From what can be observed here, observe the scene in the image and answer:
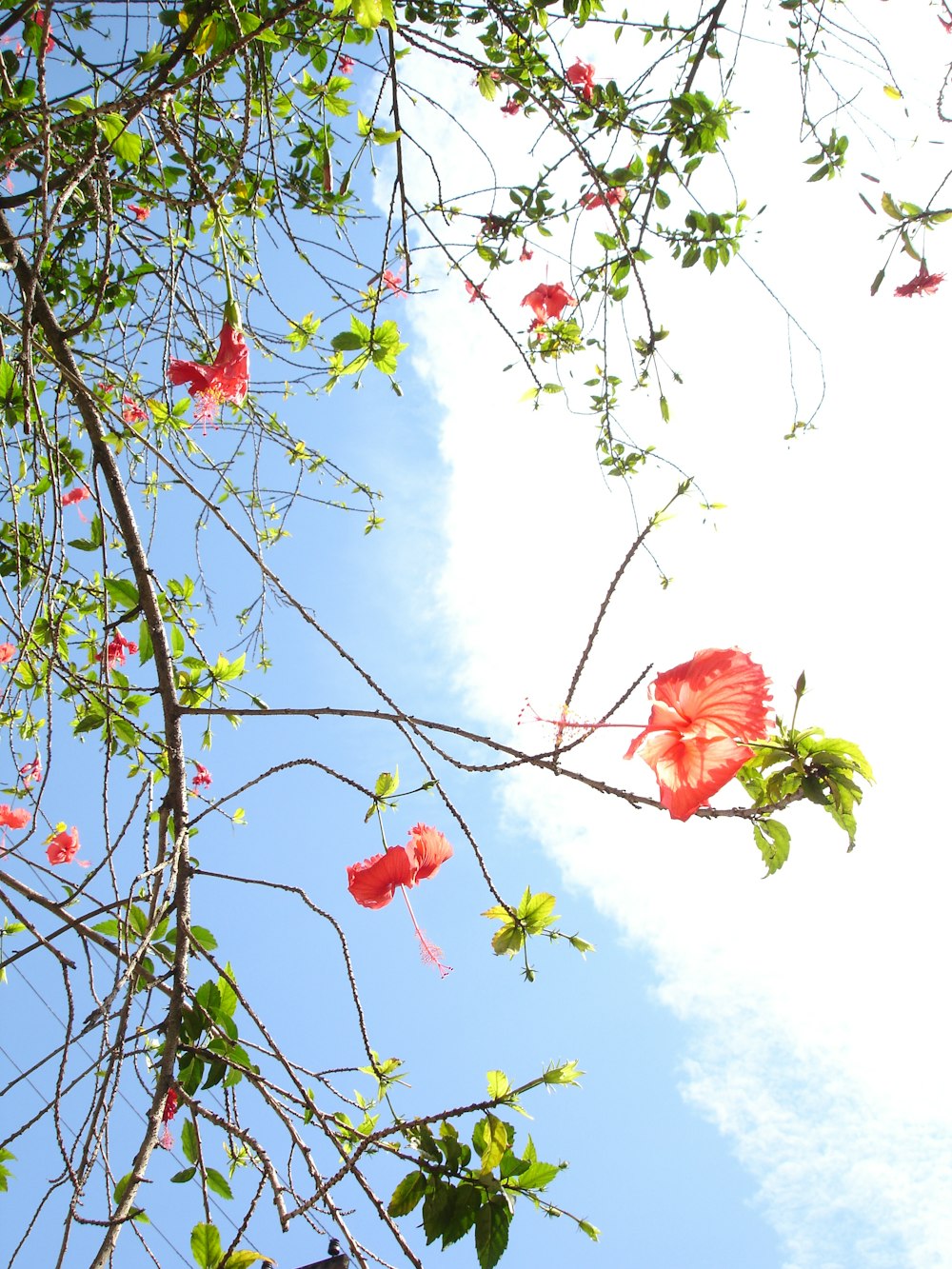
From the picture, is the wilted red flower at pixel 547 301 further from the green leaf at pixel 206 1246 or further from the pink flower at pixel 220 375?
the green leaf at pixel 206 1246

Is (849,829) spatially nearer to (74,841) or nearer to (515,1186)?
(515,1186)

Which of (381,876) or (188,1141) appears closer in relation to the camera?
(188,1141)

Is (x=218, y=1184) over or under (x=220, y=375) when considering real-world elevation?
under

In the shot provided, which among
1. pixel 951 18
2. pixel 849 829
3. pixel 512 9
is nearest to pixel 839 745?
pixel 849 829

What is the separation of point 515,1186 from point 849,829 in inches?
26.0

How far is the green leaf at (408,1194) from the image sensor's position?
3.84 feet

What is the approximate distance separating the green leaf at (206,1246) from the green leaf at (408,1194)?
227mm

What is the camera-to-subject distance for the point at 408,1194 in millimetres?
1172

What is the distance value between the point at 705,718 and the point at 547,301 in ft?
A: 6.52

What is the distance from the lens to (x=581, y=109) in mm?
2207

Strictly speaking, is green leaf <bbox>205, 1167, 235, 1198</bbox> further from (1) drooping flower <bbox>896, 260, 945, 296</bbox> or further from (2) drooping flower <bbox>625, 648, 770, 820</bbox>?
(1) drooping flower <bbox>896, 260, 945, 296</bbox>

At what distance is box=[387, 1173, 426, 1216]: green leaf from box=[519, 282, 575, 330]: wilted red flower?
220cm

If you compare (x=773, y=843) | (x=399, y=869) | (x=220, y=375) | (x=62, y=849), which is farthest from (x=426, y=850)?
(x=62, y=849)

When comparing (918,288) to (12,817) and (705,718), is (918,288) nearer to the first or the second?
(705,718)
